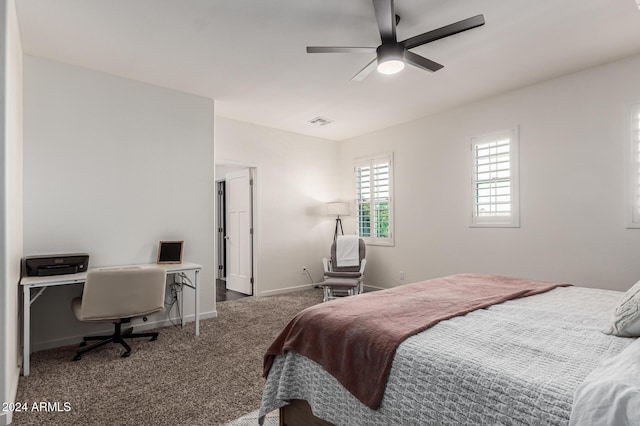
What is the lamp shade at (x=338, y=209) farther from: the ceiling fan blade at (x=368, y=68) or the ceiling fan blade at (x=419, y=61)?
the ceiling fan blade at (x=419, y=61)

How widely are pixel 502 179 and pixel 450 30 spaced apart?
2492mm

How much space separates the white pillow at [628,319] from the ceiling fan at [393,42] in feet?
5.91

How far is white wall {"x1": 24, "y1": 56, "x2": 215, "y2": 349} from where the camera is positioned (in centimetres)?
329

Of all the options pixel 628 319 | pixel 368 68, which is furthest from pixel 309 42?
pixel 628 319

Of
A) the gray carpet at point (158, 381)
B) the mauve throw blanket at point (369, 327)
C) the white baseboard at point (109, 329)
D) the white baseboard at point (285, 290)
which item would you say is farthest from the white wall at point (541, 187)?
the white baseboard at point (109, 329)

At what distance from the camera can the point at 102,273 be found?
2922 mm

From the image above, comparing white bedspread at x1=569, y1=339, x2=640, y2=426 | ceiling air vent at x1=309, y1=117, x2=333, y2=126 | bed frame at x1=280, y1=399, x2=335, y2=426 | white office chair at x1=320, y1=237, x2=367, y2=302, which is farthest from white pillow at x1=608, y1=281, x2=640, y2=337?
ceiling air vent at x1=309, y1=117, x2=333, y2=126

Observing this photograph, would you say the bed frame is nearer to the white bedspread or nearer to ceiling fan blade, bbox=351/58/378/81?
the white bedspread

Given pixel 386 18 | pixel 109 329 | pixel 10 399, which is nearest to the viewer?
pixel 10 399

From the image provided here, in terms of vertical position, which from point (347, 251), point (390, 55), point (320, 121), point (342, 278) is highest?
point (320, 121)

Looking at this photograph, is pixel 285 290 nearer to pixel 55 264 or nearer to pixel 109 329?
pixel 109 329

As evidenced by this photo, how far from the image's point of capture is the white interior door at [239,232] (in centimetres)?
568

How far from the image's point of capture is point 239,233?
5.96 m

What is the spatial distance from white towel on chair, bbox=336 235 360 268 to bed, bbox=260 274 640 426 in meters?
3.35
